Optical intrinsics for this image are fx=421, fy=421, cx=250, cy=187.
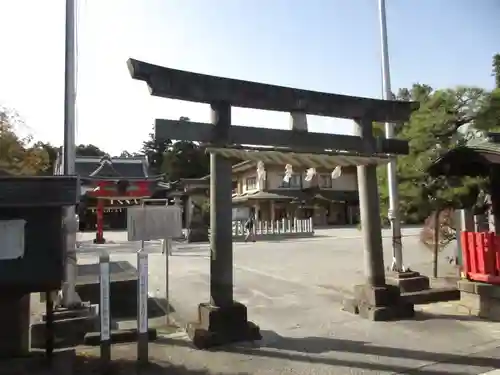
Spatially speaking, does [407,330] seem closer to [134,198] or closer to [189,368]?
[189,368]

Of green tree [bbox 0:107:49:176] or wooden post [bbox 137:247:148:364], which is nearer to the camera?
wooden post [bbox 137:247:148:364]

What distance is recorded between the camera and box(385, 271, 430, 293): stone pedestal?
8328 millimetres

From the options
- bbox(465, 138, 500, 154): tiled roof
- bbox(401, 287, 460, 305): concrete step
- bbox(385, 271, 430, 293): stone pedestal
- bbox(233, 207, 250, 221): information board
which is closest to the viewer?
bbox(465, 138, 500, 154): tiled roof

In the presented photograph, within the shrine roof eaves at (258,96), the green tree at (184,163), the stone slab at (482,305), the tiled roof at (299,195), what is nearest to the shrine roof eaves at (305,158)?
the shrine roof eaves at (258,96)

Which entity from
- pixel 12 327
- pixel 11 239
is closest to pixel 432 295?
pixel 12 327

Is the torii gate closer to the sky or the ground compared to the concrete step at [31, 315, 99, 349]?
closer to the sky

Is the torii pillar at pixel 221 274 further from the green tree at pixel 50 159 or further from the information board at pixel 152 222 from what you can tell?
the green tree at pixel 50 159

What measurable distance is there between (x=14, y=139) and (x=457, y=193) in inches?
608

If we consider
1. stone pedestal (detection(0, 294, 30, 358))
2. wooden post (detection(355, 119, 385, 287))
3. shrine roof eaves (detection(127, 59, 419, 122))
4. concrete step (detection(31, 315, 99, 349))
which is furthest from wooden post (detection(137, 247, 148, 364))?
wooden post (detection(355, 119, 385, 287))

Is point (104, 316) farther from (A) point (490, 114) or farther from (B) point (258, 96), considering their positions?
(A) point (490, 114)

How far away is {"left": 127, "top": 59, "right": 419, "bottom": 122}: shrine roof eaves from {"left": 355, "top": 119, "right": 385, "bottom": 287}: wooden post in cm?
36

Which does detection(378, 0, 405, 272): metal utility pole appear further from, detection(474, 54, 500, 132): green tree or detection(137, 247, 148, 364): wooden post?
detection(137, 247, 148, 364): wooden post

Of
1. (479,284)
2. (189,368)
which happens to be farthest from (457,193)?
(189,368)

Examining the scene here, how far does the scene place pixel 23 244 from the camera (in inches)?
170
